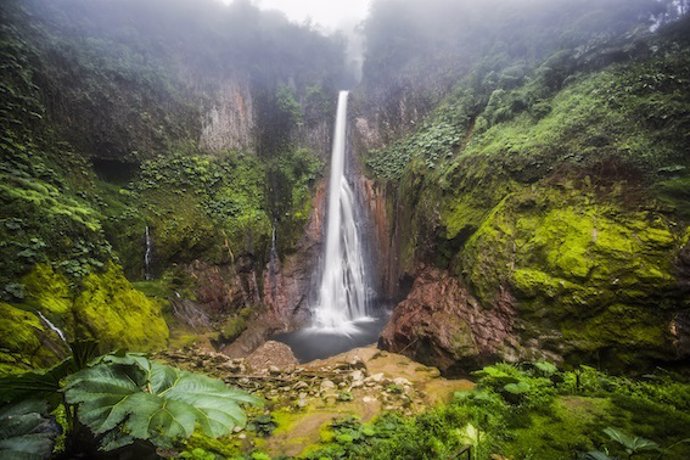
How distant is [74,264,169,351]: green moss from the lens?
20.6ft

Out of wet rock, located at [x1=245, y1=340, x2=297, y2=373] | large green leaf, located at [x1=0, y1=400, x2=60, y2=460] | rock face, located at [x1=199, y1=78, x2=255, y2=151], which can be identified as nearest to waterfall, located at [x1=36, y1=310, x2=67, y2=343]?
wet rock, located at [x1=245, y1=340, x2=297, y2=373]

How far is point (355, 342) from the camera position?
34.5 feet

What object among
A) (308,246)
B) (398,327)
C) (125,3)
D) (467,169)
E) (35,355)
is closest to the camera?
(35,355)

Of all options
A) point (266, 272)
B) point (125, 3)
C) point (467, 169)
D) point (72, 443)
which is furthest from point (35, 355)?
point (125, 3)

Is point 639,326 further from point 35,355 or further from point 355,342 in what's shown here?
point 35,355

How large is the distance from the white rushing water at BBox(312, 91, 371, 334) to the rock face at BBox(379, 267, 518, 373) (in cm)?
367

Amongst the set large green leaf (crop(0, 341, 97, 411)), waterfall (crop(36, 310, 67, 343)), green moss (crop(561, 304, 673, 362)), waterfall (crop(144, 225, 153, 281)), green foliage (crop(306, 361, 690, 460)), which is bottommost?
green foliage (crop(306, 361, 690, 460))

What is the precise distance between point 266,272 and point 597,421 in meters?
11.6

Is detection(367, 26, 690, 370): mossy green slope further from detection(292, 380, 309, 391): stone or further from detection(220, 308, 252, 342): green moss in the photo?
detection(220, 308, 252, 342): green moss

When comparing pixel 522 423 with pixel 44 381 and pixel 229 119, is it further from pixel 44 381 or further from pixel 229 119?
pixel 229 119

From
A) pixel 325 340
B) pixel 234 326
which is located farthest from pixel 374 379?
pixel 234 326

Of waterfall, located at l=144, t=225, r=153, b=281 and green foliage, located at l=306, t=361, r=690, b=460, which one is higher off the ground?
waterfall, located at l=144, t=225, r=153, b=281

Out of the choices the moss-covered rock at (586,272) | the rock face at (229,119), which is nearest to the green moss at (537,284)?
the moss-covered rock at (586,272)

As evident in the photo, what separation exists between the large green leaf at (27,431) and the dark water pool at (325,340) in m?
8.36
